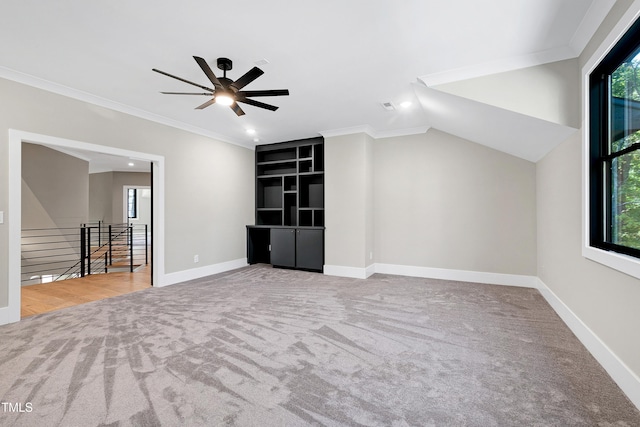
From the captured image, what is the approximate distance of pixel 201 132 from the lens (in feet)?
16.6

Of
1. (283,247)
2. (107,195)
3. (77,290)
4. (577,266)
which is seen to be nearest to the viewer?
(577,266)

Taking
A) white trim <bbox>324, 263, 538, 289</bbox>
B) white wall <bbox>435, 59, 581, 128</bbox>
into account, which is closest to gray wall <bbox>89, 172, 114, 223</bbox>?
white trim <bbox>324, 263, 538, 289</bbox>

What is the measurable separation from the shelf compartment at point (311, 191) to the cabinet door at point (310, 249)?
2.10ft

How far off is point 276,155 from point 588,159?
17.1ft

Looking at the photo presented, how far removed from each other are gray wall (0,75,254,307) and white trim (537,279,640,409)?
509cm

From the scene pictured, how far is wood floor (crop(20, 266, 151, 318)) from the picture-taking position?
354 centimetres

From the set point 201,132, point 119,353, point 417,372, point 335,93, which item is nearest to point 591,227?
point 417,372

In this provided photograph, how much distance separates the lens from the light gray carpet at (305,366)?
1629mm

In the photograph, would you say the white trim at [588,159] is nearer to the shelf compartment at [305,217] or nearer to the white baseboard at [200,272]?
the shelf compartment at [305,217]

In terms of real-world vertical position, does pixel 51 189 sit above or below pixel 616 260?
above

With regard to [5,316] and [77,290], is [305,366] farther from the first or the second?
[77,290]

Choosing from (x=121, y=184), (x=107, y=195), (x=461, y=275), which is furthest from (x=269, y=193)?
(x=107, y=195)

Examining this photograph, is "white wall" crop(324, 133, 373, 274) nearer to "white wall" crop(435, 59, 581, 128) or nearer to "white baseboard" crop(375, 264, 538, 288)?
"white baseboard" crop(375, 264, 538, 288)

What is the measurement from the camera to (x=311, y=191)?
593cm
